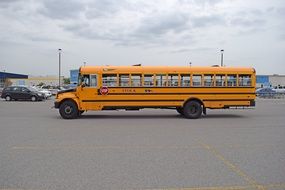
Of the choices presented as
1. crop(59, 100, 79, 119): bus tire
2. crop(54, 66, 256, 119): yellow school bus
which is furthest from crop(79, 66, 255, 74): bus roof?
crop(59, 100, 79, 119): bus tire

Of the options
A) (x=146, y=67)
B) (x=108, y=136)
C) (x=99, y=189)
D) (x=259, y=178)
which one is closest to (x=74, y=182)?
(x=99, y=189)

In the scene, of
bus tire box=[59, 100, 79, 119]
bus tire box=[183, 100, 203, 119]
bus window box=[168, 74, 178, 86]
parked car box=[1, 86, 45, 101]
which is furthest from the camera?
parked car box=[1, 86, 45, 101]

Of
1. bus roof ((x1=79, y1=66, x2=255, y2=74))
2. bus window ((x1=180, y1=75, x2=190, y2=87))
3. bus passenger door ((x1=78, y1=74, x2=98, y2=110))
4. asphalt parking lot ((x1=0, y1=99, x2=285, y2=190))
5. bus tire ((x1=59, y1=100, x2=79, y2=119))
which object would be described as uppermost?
bus roof ((x1=79, y1=66, x2=255, y2=74))

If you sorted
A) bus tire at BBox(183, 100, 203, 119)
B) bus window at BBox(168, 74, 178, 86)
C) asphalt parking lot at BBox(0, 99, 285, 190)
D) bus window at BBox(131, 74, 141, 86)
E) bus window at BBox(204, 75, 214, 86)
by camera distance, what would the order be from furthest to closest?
bus window at BBox(204, 75, 214, 86)
bus window at BBox(168, 74, 178, 86)
bus window at BBox(131, 74, 141, 86)
bus tire at BBox(183, 100, 203, 119)
asphalt parking lot at BBox(0, 99, 285, 190)

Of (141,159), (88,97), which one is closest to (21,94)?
(88,97)

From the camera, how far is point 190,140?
30.1ft

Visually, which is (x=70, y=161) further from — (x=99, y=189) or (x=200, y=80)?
(x=200, y=80)

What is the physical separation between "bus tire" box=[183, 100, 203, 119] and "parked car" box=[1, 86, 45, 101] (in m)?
19.0

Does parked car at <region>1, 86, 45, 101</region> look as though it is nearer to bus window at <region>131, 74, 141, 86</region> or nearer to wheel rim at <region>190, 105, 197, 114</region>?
bus window at <region>131, 74, 141, 86</region>

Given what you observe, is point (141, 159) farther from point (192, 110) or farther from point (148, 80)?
point (192, 110)

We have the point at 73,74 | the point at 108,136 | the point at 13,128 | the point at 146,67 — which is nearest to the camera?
the point at 108,136

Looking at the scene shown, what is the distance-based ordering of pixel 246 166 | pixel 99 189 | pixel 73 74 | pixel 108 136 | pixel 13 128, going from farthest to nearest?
1. pixel 73 74
2. pixel 13 128
3. pixel 108 136
4. pixel 246 166
5. pixel 99 189

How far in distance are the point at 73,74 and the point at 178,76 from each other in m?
39.4

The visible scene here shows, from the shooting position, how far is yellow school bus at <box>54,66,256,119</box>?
602 inches
